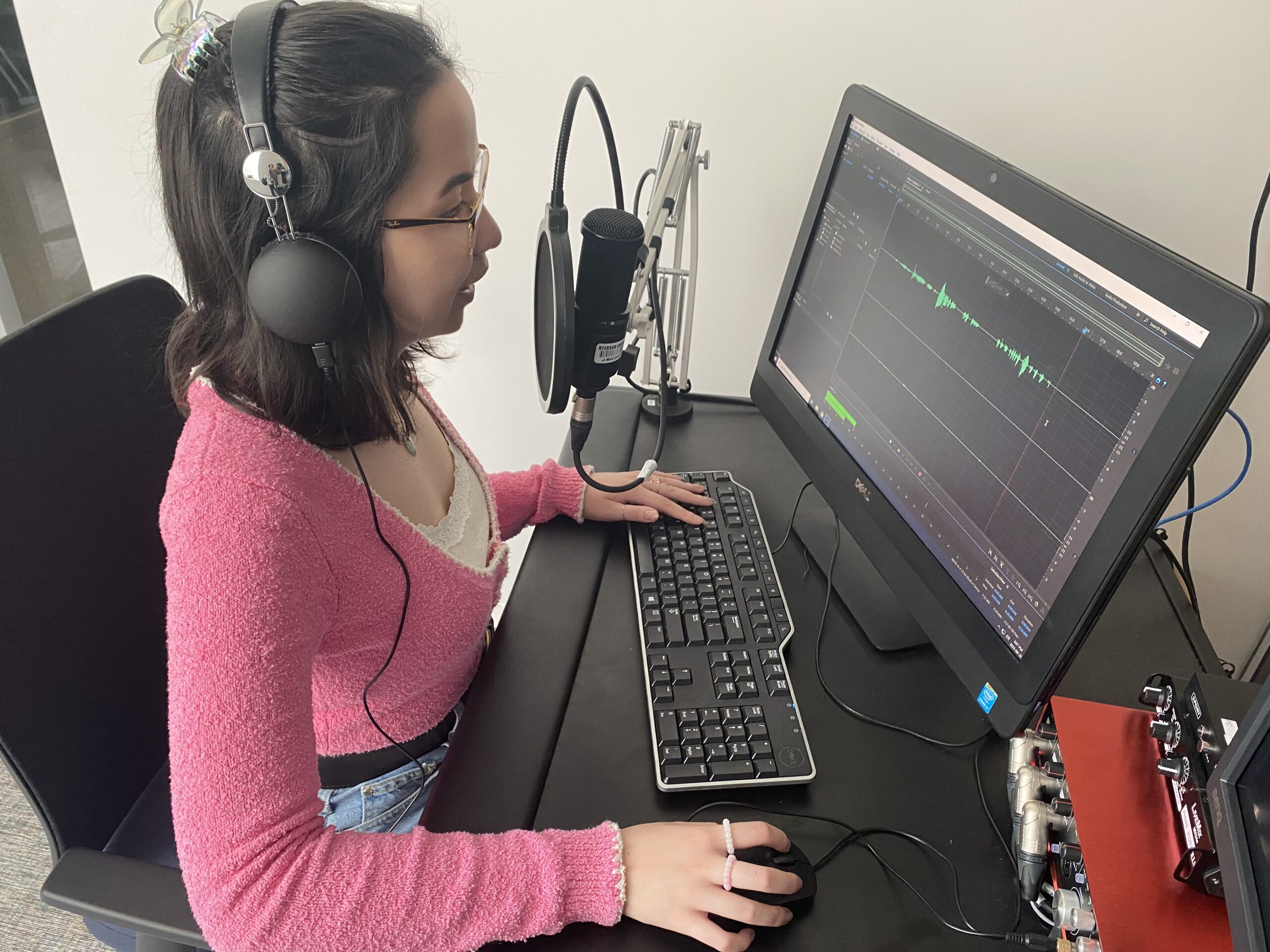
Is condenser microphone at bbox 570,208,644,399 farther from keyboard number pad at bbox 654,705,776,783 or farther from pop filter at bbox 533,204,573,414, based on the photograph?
keyboard number pad at bbox 654,705,776,783

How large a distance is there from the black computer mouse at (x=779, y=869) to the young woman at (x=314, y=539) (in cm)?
1

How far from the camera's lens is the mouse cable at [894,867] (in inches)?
22.6

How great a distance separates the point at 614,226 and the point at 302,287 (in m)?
0.26

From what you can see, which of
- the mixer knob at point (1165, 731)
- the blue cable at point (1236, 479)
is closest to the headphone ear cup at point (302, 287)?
the mixer knob at point (1165, 731)

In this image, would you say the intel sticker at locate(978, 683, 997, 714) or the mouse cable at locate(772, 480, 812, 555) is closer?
the intel sticker at locate(978, 683, 997, 714)

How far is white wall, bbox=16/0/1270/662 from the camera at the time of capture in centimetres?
96

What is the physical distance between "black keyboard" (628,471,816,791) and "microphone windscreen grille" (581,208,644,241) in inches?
13.3

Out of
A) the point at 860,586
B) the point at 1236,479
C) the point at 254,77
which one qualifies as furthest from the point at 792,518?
the point at 254,77

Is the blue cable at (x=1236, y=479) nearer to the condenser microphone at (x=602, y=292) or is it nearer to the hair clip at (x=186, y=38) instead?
the condenser microphone at (x=602, y=292)

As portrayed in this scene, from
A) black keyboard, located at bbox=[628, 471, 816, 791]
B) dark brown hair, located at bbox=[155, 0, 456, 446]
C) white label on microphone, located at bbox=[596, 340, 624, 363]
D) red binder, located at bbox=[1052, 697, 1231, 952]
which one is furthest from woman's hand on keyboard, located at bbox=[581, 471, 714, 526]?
red binder, located at bbox=[1052, 697, 1231, 952]

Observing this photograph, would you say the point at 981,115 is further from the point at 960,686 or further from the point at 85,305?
the point at 85,305

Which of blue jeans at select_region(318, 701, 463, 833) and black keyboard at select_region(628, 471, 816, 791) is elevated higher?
black keyboard at select_region(628, 471, 816, 791)

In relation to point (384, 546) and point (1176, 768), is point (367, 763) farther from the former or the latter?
point (1176, 768)

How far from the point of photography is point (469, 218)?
0.69m
